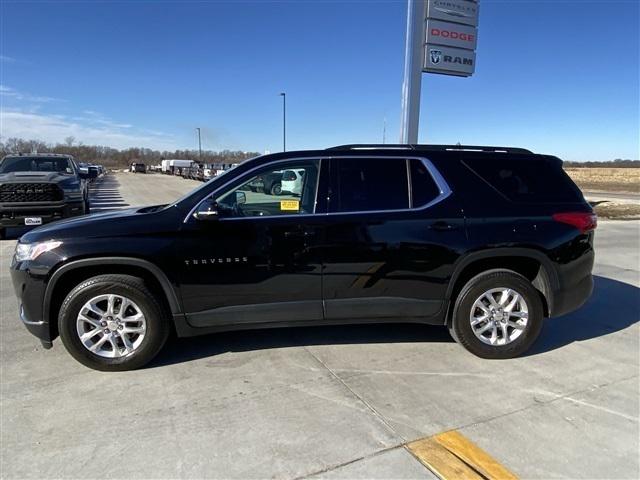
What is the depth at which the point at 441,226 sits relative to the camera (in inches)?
149

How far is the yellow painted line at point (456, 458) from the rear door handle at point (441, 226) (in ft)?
5.30

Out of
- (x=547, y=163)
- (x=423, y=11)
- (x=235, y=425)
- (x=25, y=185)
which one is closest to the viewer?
(x=235, y=425)

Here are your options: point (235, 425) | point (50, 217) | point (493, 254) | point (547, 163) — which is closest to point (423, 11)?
point (547, 163)

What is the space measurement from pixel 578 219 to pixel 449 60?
8572 mm

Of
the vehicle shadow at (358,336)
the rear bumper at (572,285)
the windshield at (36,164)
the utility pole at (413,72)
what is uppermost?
the utility pole at (413,72)

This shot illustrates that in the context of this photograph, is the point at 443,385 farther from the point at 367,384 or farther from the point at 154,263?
the point at 154,263

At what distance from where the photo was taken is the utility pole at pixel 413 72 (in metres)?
10.9

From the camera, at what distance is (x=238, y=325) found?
372 centimetres


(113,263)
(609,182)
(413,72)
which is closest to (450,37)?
(413,72)

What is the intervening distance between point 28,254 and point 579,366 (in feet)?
15.1

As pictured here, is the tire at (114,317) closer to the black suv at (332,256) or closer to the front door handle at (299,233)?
the black suv at (332,256)

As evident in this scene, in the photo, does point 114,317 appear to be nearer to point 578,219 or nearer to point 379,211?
→ point 379,211

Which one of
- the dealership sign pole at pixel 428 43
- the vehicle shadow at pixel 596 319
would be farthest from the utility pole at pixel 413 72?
the vehicle shadow at pixel 596 319

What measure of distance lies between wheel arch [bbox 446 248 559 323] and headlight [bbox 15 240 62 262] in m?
3.22
